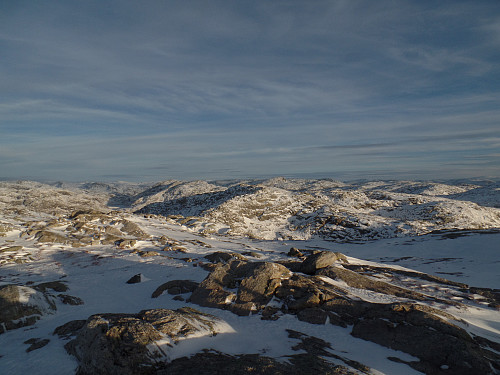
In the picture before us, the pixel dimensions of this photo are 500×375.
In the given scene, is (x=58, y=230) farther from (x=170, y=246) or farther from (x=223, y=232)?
(x=223, y=232)

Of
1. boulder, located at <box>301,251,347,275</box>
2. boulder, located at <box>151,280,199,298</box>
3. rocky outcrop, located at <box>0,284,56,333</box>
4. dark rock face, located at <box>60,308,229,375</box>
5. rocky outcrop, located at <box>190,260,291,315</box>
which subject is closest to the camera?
dark rock face, located at <box>60,308,229,375</box>

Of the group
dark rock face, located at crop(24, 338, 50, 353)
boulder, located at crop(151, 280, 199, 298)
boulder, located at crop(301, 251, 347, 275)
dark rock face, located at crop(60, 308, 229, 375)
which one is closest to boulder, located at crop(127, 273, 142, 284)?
boulder, located at crop(151, 280, 199, 298)

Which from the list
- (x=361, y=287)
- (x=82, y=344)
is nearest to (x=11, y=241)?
(x=82, y=344)

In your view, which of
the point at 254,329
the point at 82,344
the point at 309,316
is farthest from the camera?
the point at 309,316

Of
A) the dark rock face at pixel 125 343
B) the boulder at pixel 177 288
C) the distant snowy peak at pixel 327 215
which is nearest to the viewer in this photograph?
the dark rock face at pixel 125 343

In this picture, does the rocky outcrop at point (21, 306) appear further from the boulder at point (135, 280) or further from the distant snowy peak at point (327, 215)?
the distant snowy peak at point (327, 215)

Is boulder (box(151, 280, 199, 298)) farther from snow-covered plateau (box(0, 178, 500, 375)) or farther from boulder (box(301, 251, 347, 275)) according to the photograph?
boulder (box(301, 251, 347, 275))

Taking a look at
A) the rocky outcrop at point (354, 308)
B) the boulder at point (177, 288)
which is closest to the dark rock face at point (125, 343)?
the rocky outcrop at point (354, 308)

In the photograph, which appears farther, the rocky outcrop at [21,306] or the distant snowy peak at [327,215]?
the distant snowy peak at [327,215]
